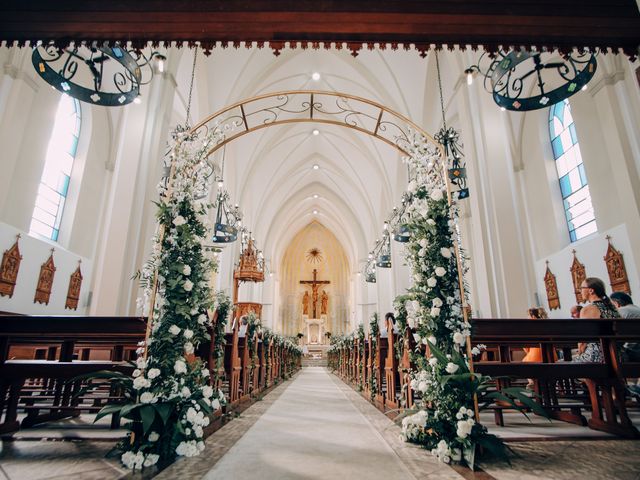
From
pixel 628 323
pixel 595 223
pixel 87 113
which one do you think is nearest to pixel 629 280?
pixel 595 223

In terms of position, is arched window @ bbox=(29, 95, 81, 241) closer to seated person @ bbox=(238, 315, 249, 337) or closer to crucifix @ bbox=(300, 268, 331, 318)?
seated person @ bbox=(238, 315, 249, 337)

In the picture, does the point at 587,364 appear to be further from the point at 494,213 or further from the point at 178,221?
the point at 178,221

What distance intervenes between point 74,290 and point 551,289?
12.7 metres

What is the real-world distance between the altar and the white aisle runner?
904 inches

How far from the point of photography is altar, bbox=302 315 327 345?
1057 inches

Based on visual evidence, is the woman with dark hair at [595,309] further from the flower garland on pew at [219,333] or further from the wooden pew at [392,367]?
the flower garland on pew at [219,333]

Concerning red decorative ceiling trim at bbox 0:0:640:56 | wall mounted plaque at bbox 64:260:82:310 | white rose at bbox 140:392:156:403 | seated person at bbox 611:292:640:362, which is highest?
Result: red decorative ceiling trim at bbox 0:0:640:56

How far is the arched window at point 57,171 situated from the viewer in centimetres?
908

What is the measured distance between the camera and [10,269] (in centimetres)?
743

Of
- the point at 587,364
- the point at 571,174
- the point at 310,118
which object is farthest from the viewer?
the point at 571,174

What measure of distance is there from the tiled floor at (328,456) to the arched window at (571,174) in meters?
7.38

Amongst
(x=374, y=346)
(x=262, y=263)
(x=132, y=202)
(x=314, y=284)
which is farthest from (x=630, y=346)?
(x=314, y=284)

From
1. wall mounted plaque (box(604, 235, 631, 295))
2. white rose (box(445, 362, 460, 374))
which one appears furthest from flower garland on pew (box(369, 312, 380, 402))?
wall mounted plaque (box(604, 235, 631, 295))

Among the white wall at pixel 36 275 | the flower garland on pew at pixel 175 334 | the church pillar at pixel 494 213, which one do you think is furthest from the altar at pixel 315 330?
the flower garland on pew at pixel 175 334
